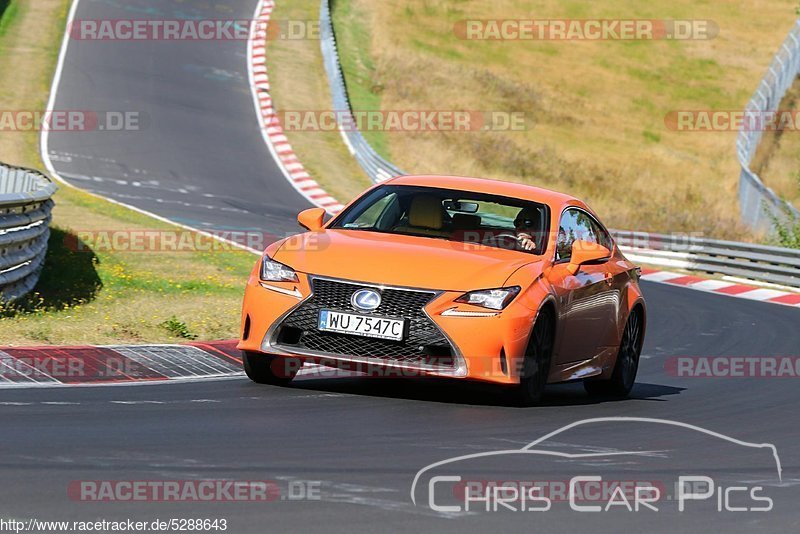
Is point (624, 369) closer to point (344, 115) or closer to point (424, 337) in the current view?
point (424, 337)

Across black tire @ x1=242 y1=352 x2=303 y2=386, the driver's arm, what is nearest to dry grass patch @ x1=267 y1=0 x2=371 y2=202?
the driver's arm

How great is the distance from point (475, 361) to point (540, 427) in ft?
2.03

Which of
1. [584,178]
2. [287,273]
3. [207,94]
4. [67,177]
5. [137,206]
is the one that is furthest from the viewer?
[584,178]

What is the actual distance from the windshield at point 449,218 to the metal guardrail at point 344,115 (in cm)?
1993

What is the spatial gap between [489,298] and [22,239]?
6683 mm

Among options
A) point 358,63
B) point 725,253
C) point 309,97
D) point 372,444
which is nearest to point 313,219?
point 372,444

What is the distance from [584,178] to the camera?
43250 millimetres

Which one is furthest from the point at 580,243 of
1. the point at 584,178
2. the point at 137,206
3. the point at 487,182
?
the point at 584,178

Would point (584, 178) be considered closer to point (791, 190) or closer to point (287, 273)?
point (791, 190)

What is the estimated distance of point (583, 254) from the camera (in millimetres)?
10188

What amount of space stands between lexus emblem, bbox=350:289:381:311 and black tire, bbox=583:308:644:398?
2.83m

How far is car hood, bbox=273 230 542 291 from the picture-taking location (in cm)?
921

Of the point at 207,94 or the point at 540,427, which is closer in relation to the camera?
the point at 540,427

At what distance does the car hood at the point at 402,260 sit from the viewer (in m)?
9.21
